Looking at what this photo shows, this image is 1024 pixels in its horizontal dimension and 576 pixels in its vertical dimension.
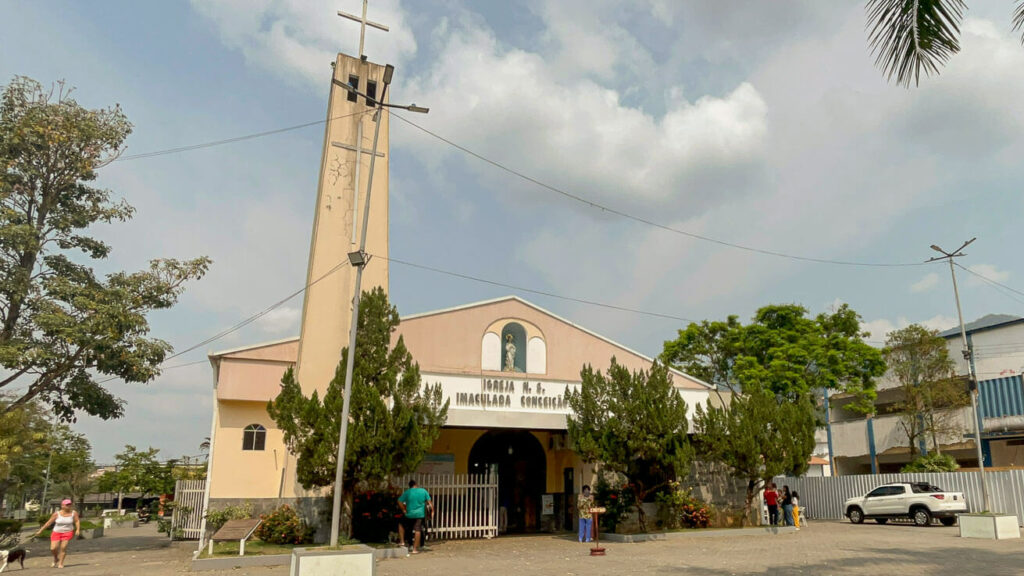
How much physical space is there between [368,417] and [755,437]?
11.0 meters

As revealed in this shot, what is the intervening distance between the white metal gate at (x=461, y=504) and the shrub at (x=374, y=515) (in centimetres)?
99

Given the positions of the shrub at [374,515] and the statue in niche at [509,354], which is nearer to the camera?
the shrub at [374,515]

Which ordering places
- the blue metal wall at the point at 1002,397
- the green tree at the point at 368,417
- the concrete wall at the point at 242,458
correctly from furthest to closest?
the blue metal wall at the point at 1002,397
the concrete wall at the point at 242,458
the green tree at the point at 368,417

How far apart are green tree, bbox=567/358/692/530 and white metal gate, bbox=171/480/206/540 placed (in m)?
11.1

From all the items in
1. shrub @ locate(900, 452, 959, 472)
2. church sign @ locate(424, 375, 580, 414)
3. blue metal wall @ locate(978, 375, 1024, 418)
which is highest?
blue metal wall @ locate(978, 375, 1024, 418)

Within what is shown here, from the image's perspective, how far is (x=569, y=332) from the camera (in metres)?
20.9

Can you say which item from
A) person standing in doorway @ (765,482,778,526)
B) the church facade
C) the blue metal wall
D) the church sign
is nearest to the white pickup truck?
person standing in doorway @ (765,482,778,526)

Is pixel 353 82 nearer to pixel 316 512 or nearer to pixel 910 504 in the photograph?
pixel 316 512

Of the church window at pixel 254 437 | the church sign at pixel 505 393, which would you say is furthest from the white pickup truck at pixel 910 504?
the church window at pixel 254 437

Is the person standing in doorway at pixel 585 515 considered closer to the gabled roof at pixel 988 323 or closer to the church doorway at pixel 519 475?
the church doorway at pixel 519 475

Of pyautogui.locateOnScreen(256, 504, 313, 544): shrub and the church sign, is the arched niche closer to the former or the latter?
the church sign

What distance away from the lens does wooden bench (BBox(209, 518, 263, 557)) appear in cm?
1364

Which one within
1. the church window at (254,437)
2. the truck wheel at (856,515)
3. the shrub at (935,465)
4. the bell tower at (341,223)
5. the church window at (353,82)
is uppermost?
the church window at (353,82)

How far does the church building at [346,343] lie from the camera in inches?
699
